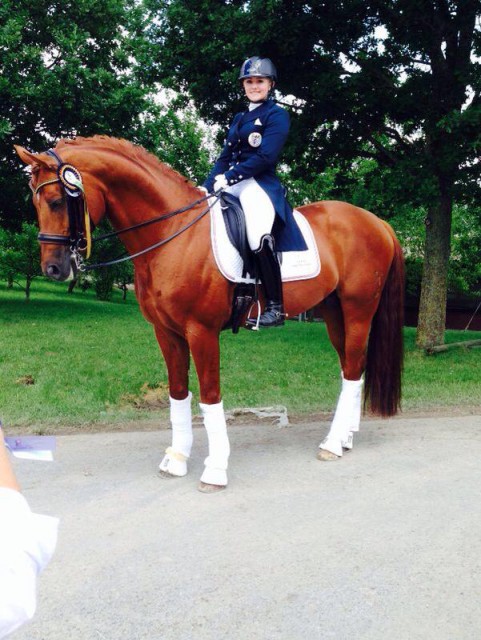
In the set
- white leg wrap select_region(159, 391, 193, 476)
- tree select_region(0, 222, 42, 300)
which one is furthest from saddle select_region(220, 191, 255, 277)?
tree select_region(0, 222, 42, 300)

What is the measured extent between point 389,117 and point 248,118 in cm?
884

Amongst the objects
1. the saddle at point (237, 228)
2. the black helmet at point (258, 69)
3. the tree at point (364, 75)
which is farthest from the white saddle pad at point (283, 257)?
the tree at point (364, 75)

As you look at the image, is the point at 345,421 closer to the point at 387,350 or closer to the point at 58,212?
the point at 387,350

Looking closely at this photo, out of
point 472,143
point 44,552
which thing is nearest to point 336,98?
point 472,143

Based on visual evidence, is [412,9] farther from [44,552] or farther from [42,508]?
[44,552]

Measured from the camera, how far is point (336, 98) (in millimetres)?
11758

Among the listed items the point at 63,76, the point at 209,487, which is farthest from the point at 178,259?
the point at 63,76

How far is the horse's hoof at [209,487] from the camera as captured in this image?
175 inches

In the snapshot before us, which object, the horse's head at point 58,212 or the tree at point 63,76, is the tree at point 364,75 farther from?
the horse's head at point 58,212

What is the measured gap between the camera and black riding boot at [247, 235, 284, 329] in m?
4.80

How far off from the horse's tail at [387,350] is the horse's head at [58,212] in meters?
3.07

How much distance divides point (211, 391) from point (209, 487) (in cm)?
74

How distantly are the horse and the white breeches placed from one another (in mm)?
323

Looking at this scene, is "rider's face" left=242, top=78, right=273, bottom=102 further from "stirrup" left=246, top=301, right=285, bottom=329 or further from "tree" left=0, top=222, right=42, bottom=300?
"tree" left=0, top=222, right=42, bottom=300
